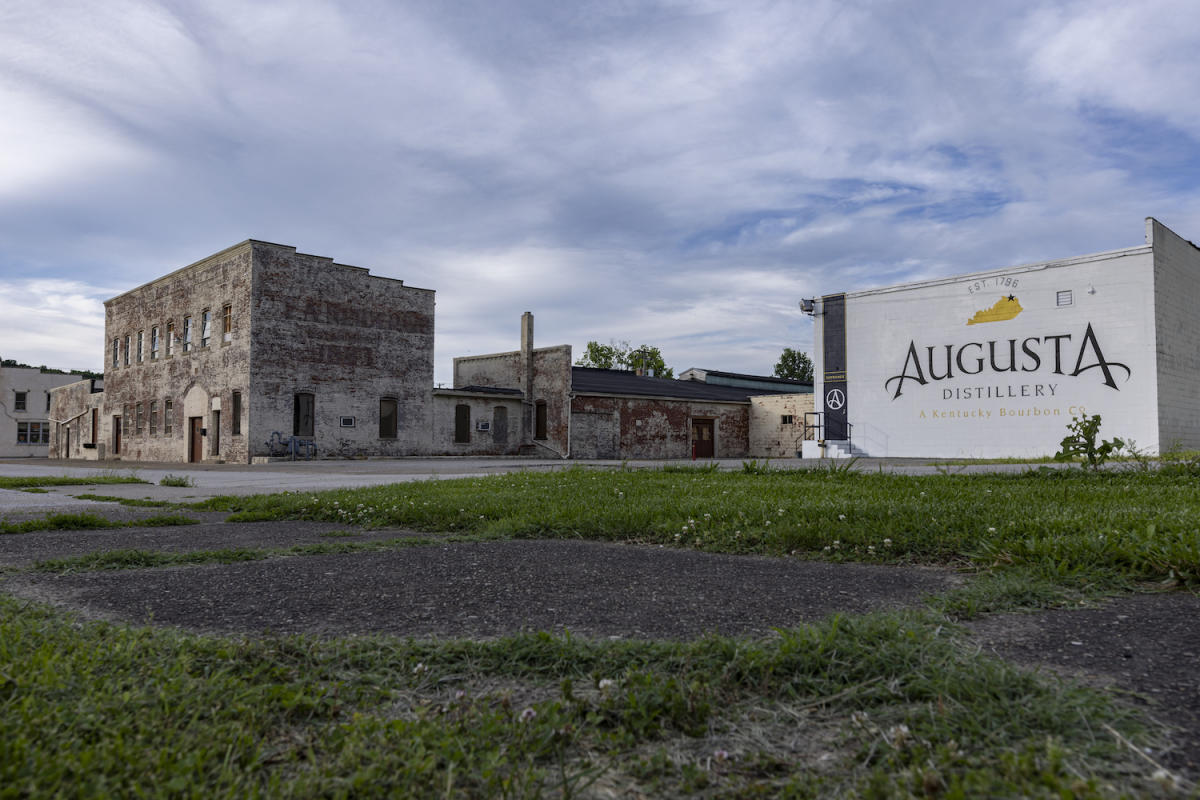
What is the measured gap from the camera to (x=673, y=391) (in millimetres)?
38219

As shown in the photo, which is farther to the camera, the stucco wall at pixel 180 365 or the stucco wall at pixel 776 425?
the stucco wall at pixel 776 425

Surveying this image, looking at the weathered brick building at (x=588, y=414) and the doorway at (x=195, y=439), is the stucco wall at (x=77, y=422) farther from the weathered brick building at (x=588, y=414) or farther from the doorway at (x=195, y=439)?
the weathered brick building at (x=588, y=414)

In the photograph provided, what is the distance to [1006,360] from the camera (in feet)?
76.8

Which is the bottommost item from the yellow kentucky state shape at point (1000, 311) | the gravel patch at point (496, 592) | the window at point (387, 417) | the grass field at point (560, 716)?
the gravel patch at point (496, 592)

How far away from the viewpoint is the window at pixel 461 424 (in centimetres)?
3272

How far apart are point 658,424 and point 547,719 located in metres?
34.3

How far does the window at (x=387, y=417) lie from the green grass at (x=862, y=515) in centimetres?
2220

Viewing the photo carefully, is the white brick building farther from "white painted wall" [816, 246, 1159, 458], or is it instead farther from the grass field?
the grass field

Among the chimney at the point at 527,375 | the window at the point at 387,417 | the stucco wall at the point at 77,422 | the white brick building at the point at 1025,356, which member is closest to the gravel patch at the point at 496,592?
the white brick building at the point at 1025,356

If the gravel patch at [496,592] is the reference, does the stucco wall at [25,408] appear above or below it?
above

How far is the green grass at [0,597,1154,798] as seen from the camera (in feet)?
4.88

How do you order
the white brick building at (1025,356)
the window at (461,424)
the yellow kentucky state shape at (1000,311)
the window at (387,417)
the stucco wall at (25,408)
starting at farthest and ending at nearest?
the stucco wall at (25,408) → the window at (461,424) → the window at (387,417) → the yellow kentucky state shape at (1000,311) → the white brick building at (1025,356)

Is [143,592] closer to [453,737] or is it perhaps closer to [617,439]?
[453,737]

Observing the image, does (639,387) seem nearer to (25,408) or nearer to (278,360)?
(278,360)
